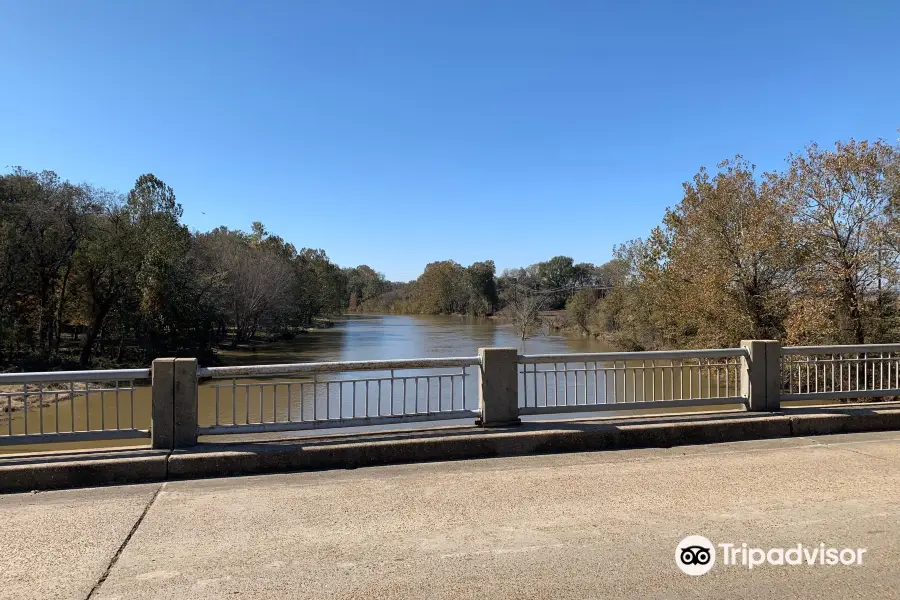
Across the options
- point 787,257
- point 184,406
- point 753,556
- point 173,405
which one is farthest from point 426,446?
point 787,257

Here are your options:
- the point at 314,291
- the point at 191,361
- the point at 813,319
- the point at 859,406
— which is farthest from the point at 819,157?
the point at 314,291

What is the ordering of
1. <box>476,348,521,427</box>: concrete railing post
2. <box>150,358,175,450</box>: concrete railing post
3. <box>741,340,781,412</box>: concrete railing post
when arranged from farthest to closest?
<box>741,340,781,412</box>: concrete railing post < <box>476,348,521,427</box>: concrete railing post < <box>150,358,175,450</box>: concrete railing post

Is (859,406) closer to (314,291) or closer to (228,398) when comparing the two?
(228,398)

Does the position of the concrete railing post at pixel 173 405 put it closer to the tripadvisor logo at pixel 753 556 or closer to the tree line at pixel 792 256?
the tripadvisor logo at pixel 753 556

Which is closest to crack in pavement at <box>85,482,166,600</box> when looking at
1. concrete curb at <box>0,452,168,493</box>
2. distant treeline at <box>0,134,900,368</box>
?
concrete curb at <box>0,452,168,493</box>

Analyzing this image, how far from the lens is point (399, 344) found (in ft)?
170

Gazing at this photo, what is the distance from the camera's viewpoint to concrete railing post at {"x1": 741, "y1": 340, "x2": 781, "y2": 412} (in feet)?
27.4

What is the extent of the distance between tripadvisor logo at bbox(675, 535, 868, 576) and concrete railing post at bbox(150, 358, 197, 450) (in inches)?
195

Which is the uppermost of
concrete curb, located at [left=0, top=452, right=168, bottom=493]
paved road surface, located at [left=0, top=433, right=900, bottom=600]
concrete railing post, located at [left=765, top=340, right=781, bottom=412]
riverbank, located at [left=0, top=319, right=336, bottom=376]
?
concrete railing post, located at [left=765, top=340, right=781, bottom=412]

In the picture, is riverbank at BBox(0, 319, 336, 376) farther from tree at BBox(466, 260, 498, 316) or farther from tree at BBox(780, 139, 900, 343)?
tree at BBox(466, 260, 498, 316)

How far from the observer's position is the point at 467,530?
4.61 meters

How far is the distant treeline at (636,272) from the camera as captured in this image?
1855 cm

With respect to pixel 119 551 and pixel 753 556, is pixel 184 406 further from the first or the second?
pixel 753 556

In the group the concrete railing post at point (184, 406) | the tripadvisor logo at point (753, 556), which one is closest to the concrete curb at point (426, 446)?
the concrete railing post at point (184, 406)
